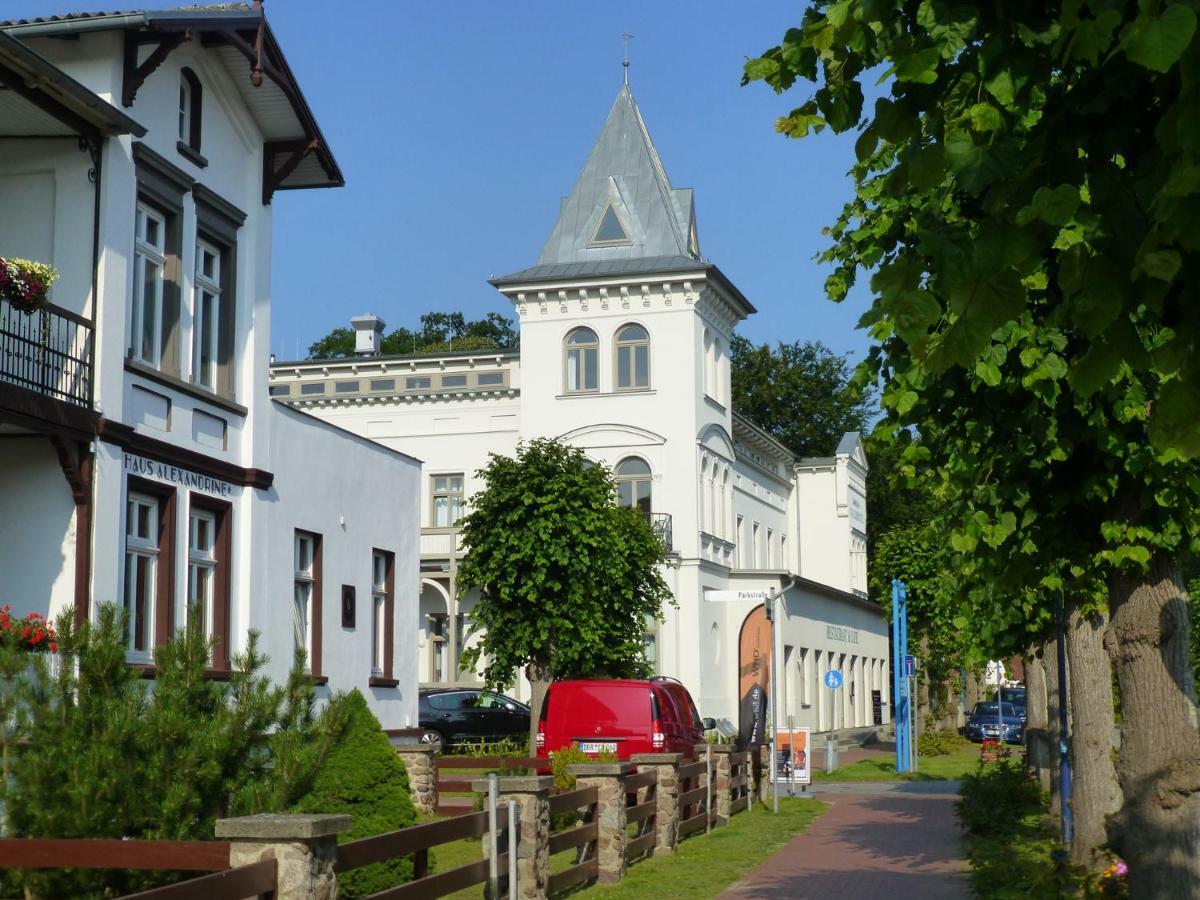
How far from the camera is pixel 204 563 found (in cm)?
1739

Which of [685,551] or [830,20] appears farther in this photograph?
[685,551]

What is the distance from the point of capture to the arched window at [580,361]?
49.0 meters

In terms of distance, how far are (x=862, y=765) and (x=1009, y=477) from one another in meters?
35.8

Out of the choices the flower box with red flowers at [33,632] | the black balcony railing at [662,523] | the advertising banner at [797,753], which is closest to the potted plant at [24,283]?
the flower box with red flowers at [33,632]

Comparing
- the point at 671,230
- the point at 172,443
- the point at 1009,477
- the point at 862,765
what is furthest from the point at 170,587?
the point at 671,230

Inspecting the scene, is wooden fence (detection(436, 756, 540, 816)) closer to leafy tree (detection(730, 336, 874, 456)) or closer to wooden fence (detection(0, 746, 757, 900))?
wooden fence (detection(0, 746, 757, 900))

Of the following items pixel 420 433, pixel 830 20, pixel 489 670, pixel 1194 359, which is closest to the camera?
pixel 1194 359

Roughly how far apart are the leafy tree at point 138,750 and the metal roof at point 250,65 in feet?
25.4

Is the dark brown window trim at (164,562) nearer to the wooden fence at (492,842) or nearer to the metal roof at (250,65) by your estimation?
the wooden fence at (492,842)

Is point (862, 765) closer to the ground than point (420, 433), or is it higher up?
closer to the ground

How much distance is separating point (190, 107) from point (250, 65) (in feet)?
3.33

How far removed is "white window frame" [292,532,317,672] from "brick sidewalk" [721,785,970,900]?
6336mm

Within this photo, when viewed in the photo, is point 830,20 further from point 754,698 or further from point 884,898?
point 754,698

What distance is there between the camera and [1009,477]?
9.09m
